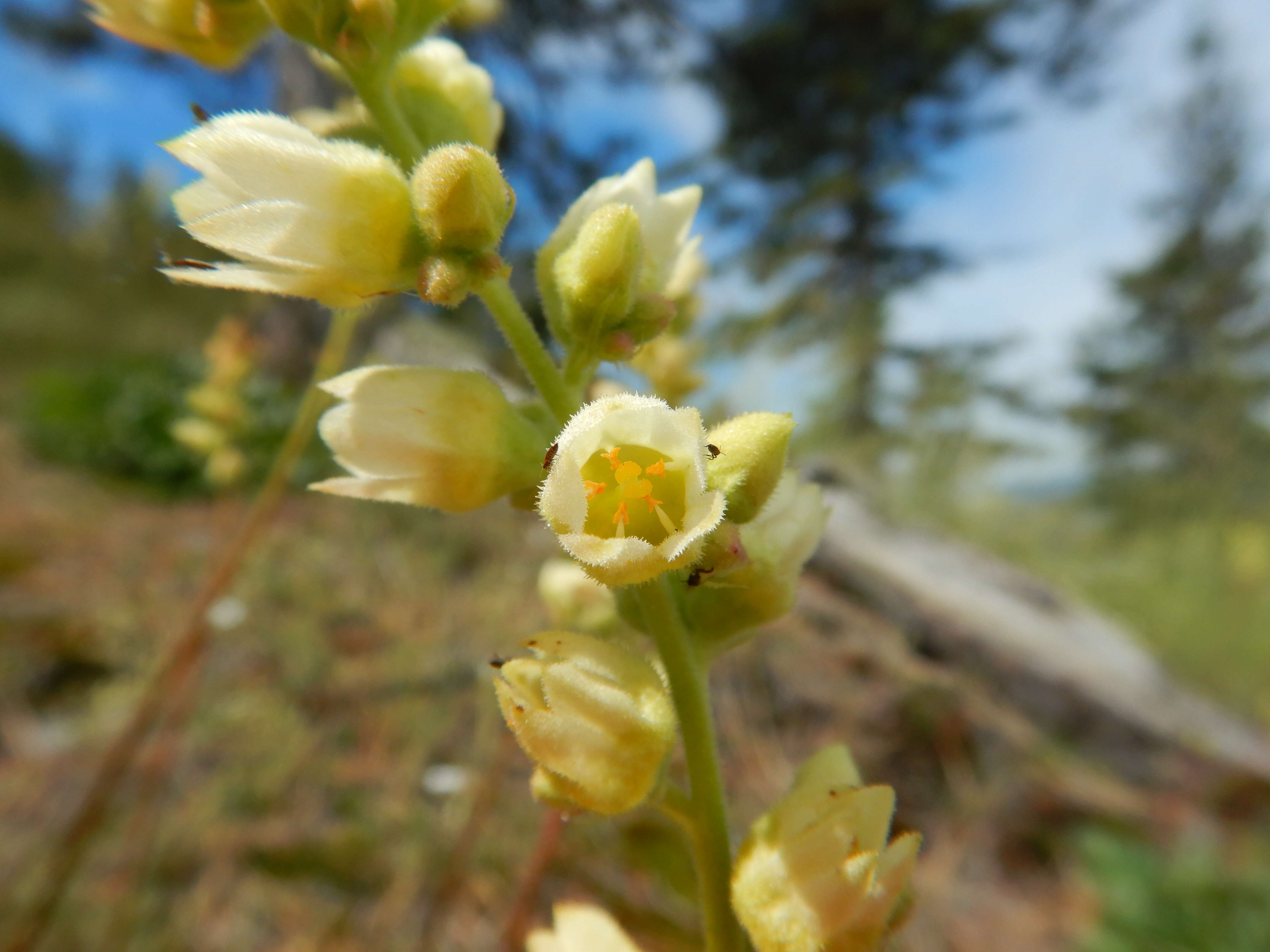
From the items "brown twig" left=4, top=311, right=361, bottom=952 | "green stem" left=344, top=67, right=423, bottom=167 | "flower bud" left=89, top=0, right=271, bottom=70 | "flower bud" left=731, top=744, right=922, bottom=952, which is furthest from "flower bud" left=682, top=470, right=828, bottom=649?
"brown twig" left=4, top=311, right=361, bottom=952

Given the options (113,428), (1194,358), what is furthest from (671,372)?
(1194,358)

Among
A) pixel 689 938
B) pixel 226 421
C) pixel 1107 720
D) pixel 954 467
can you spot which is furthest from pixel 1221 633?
pixel 226 421

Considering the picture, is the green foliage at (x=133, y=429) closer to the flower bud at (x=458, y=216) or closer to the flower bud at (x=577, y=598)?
the flower bud at (x=577, y=598)

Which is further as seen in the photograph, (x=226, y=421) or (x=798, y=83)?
(x=798, y=83)

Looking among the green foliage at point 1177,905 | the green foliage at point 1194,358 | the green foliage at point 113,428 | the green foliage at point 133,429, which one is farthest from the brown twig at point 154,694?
the green foliage at point 1194,358

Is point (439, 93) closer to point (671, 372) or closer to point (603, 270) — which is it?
point (603, 270)

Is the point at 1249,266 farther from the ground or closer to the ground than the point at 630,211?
farther from the ground

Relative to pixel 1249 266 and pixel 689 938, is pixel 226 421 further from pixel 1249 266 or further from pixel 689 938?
pixel 1249 266
